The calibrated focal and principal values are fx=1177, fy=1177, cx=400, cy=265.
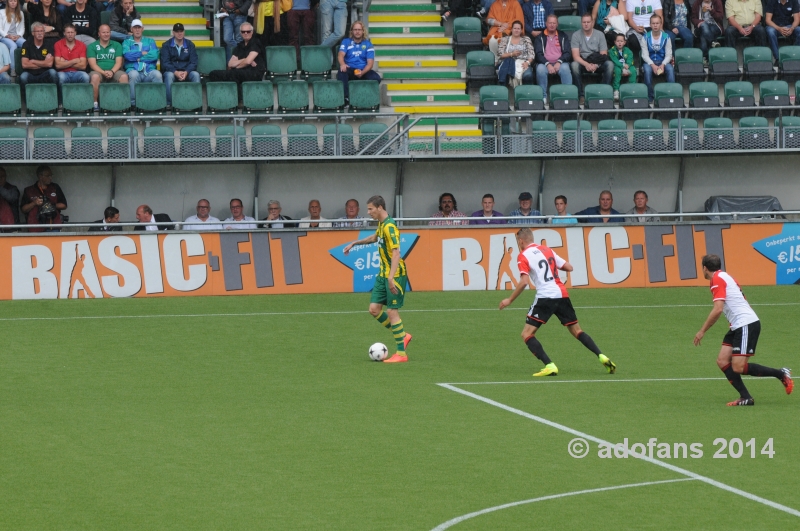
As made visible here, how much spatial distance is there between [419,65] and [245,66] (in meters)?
4.86

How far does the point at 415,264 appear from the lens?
21.9 meters

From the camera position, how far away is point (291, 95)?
989 inches

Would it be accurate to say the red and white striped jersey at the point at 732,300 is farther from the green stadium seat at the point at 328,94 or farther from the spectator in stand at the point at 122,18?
the spectator in stand at the point at 122,18

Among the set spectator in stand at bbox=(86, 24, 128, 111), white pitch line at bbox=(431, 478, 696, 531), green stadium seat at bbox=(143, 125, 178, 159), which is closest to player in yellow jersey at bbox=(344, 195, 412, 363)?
white pitch line at bbox=(431, 478, 696, 531)

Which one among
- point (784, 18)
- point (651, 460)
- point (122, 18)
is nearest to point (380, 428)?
point (651, 460)

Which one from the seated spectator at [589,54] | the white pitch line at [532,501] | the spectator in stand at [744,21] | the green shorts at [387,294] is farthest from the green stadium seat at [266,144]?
the white pitch line at [532,501]

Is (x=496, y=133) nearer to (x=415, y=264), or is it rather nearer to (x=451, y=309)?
(x=415, y=264)

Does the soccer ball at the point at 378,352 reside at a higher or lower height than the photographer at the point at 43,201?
lower

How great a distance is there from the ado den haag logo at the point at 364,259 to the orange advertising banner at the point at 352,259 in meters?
0.02

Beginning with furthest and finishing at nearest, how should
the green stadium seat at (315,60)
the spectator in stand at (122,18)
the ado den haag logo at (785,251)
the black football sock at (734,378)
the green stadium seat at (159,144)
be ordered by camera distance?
the green stadium seat at (315,60) < the spectator in stand at (122,18) < the green stadium seat at (159,144) < the ado den haag logo at (785,251) < the black football sock at (734,378)

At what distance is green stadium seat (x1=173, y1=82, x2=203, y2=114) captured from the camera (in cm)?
2464

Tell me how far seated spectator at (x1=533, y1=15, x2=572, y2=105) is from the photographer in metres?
10.7

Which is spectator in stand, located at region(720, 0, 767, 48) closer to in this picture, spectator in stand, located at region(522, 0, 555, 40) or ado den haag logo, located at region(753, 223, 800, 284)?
spectator in stand, located at region(522, 0, 555, 40)

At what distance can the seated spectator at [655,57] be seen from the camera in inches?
1045
